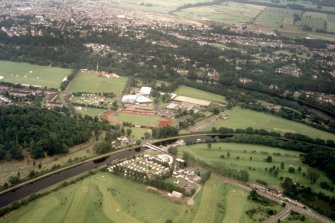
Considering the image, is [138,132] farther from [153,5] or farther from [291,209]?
[153,5]

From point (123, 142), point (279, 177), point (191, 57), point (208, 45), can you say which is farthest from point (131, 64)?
point (279, 177)

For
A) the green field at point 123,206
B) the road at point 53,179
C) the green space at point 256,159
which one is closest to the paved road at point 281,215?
the green field at point 123,206

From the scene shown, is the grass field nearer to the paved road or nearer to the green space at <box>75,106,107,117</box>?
the paved road

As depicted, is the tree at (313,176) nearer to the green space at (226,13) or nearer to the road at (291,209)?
the road at (291,209)

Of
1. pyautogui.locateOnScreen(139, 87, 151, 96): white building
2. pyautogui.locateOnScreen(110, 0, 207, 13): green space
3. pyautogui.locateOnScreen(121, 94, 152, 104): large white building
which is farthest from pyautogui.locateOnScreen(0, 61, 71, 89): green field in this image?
pyautogui.locateOnScreen(110, 0, 207, 13): green space

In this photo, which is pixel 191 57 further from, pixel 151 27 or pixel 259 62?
pixel 151 27

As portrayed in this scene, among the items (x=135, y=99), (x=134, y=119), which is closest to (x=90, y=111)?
(x=134, y=119)
